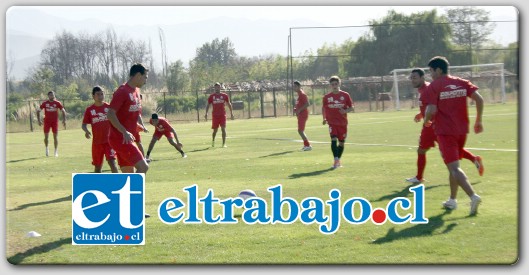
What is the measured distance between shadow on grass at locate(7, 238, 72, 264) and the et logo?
43cm

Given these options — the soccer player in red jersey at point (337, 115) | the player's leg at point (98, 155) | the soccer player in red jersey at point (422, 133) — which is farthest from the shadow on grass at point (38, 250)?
the soccer player in red jersey at point (337, 115)

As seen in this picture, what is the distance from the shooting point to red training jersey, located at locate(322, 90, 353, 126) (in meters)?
16.4

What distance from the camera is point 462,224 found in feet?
30.5

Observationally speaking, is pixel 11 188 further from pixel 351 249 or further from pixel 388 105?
pixel 388 105

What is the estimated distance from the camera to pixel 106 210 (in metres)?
8.23

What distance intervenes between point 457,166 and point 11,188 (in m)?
9.33

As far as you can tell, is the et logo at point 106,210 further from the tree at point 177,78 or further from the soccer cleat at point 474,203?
the tree at point 177,78

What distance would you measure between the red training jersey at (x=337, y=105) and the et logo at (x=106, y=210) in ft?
27.6

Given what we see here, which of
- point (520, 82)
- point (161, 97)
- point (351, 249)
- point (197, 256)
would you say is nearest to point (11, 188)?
point (197, 256)

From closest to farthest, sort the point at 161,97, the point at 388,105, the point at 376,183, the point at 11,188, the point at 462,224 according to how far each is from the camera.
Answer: the point at 462,224
the point at 376,183
the point at 11,188
the point at 161,97
the point at 388,105

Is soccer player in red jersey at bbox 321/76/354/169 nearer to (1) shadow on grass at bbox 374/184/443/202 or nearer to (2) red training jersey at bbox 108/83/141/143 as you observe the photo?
(1) shadow on grass at bbox 374/184/443/202

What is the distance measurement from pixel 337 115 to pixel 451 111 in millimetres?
6680

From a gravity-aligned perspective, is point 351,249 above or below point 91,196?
below

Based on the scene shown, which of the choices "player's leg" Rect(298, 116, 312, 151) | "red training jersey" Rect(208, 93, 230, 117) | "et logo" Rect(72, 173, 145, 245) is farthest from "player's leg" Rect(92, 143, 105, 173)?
"red training jersey" Rect(208, 93, 230, 117)
